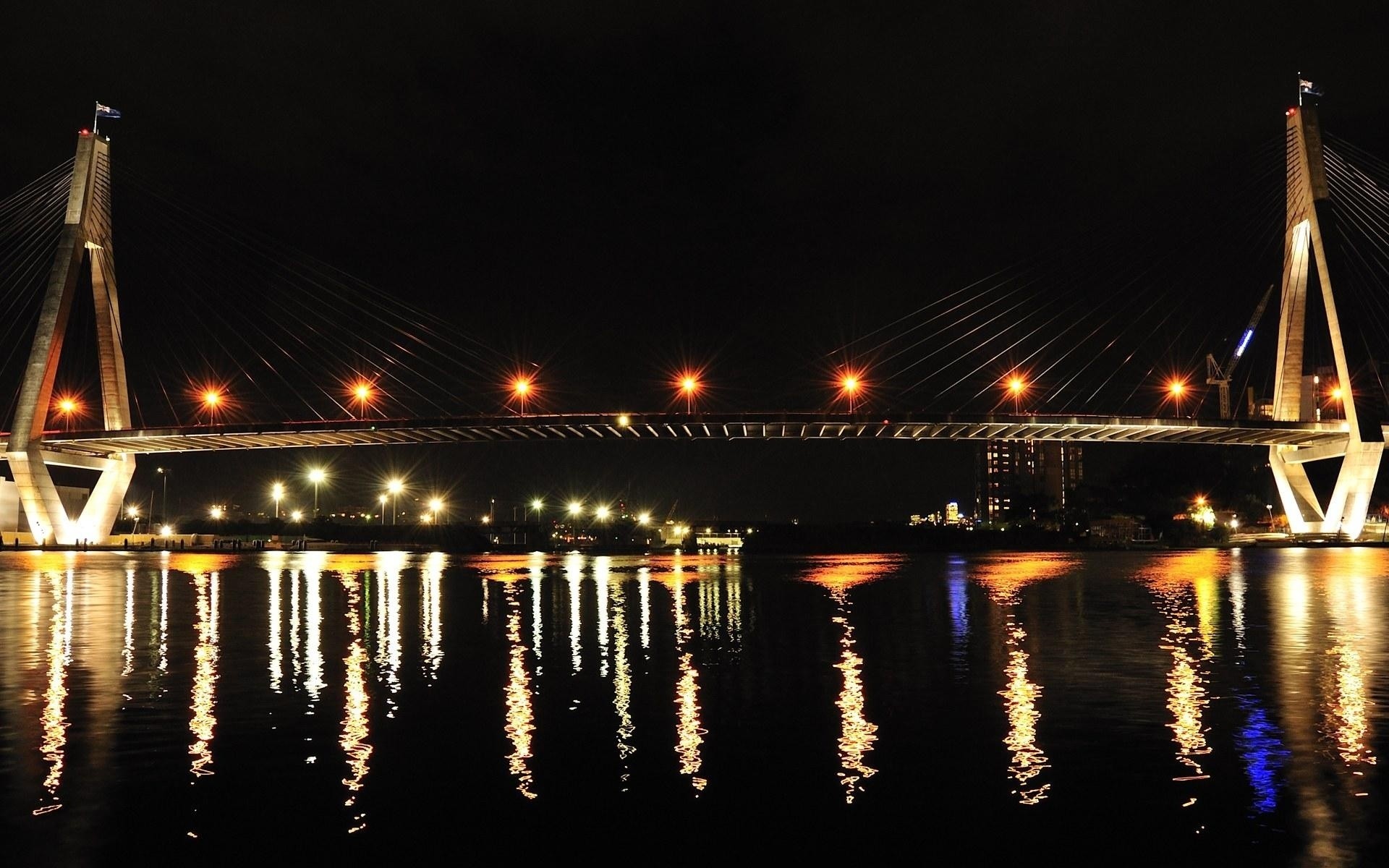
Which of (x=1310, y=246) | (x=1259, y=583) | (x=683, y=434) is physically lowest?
(x=1259, y=583)

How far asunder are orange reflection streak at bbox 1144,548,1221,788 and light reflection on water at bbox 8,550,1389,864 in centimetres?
9

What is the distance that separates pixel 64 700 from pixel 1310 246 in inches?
2822

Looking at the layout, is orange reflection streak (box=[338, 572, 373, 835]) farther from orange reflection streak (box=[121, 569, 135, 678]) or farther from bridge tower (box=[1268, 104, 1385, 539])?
bridge tower (box=[1268, 104, 1385, 539])

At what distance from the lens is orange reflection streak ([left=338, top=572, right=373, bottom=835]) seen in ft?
31.7

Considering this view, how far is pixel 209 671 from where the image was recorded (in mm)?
16594

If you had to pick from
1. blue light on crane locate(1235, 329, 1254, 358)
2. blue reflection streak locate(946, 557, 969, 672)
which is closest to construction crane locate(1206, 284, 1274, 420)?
blue light on crane locate(1235, 329, 1254, 358)

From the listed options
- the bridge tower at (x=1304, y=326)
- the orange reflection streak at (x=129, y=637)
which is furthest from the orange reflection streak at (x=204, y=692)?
the bridge tower at (x=1304, y=326)

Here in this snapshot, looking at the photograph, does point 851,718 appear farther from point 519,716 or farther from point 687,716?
point 519,716

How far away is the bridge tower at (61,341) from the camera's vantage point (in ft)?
230

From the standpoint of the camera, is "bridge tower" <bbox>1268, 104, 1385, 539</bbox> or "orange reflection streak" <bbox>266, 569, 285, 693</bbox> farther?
"bridge tower" <bbox>1268, 104, 1385, 539</bbox>

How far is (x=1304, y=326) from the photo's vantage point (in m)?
70.4

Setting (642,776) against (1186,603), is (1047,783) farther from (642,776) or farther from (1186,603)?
(1186,603)

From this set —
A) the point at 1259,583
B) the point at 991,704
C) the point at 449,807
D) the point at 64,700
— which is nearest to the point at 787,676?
the point at 991,704

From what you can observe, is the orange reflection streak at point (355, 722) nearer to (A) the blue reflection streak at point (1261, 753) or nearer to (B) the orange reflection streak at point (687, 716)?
(B) the orange reflection streak at point (687, 716)
